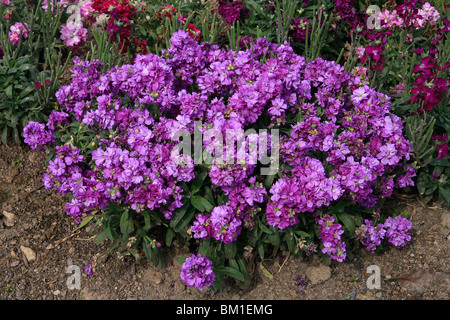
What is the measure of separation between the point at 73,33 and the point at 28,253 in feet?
5.62

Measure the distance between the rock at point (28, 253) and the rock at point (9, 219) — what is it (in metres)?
0.22

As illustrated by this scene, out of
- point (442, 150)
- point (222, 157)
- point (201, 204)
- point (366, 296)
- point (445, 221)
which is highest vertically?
point (222, 157)

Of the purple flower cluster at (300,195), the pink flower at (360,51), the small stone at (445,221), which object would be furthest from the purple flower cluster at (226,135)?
the pink flower at (360,51)

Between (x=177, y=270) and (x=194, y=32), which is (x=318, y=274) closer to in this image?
(x=177, y=270)

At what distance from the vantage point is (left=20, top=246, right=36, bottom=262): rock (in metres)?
3.30

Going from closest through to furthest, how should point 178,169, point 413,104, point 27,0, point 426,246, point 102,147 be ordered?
point 178,169 → point 102,147 → point 426,246 → point 413,104 → point 27,0

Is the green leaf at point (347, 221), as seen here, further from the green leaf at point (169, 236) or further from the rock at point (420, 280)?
the green leaf at point (169, 236)

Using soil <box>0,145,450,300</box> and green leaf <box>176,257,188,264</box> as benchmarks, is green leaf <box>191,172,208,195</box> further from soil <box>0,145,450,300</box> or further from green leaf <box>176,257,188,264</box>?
soil <box>0,145,450,300</box>

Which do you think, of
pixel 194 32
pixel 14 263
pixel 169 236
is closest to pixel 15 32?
pixel 194 32

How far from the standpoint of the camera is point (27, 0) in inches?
166

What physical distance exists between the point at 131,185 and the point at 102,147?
41 cm

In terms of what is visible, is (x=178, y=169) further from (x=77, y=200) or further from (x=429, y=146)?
(x=429, y=146)

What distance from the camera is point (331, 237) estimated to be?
297 cm

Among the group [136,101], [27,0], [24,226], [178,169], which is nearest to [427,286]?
[178,169]
